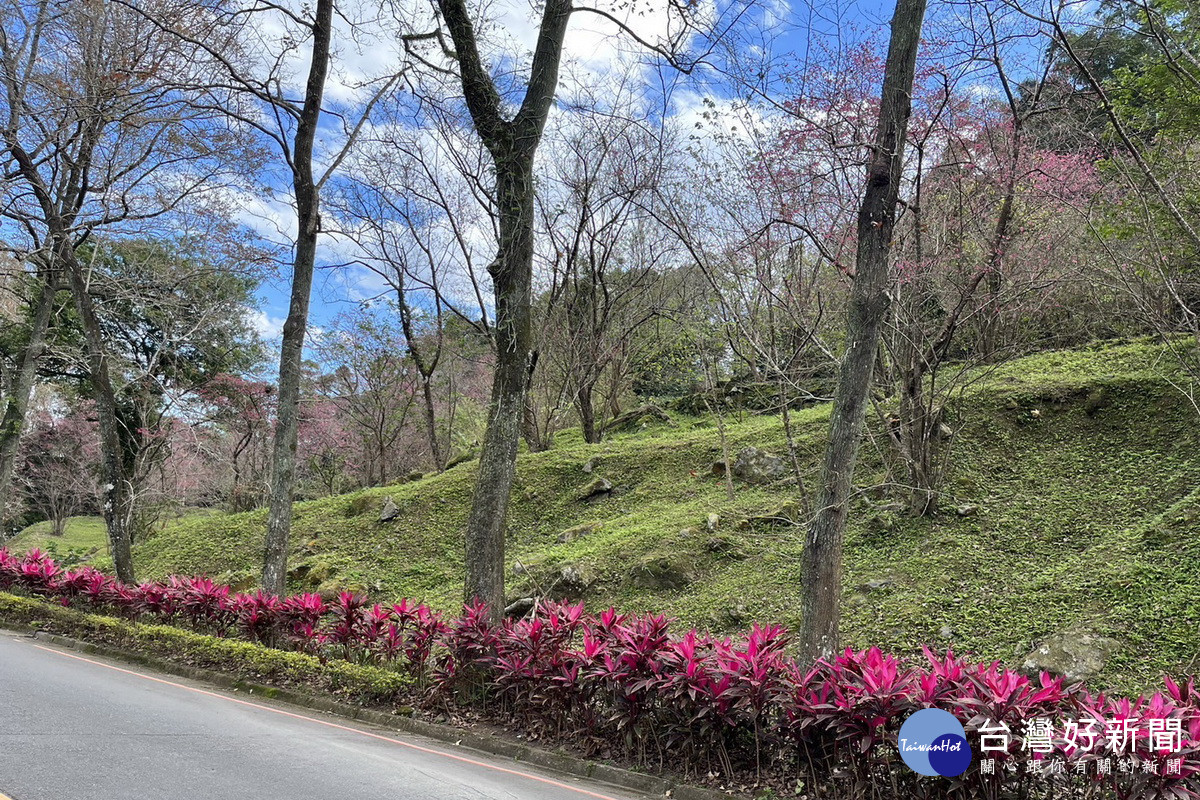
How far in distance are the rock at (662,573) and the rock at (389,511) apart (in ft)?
22.2

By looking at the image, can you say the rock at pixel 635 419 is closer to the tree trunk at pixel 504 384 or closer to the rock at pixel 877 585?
the rock at pixel 877 585

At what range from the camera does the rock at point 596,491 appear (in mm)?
13641

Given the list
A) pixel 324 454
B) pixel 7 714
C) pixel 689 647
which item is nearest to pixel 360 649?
pixel 7 714

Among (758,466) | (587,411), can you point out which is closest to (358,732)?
(758,466)

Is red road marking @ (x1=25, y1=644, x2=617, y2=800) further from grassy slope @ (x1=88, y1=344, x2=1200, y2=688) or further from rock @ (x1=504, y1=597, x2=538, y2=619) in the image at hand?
grassy slope @ (x1=88, y1=344, x2=1200, y2=688)

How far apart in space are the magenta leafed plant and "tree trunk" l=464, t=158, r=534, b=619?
0.52 meters

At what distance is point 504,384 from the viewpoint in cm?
725

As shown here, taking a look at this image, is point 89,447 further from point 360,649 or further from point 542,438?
point 360,649

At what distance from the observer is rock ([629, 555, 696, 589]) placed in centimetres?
938

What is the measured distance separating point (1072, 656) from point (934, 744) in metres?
2.81

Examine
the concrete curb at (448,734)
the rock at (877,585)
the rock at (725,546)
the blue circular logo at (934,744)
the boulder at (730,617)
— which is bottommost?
the concrete curb at (448,734)

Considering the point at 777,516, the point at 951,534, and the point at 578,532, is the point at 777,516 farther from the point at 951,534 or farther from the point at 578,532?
the point at 578,532

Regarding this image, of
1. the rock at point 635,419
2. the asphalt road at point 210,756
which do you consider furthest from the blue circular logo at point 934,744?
the rock at point 635,419

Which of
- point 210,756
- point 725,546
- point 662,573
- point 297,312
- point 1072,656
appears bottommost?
point 210,756
